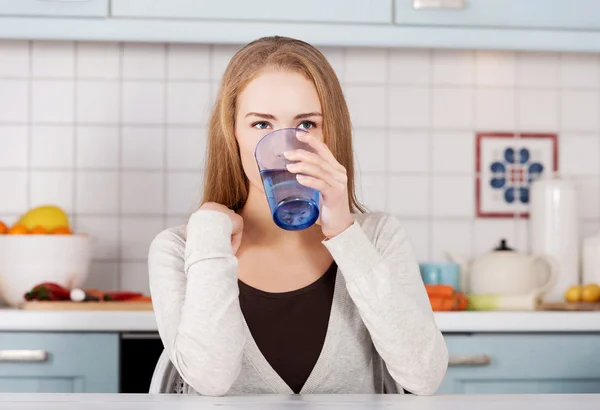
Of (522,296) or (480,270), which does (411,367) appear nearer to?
(522,296)

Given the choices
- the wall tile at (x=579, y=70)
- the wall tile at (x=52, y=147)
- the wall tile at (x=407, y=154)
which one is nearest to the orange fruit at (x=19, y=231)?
the wall tile at (x=52, y=147)

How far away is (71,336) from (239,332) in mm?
912

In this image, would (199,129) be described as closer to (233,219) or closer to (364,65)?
(364,65)

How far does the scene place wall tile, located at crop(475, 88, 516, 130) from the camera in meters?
2.56

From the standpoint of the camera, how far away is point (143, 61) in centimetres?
249

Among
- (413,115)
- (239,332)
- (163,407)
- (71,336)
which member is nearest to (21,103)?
(71,336)

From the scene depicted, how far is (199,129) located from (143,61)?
10.5 inches

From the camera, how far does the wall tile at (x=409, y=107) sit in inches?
100

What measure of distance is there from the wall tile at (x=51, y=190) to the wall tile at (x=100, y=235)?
0.06 meters

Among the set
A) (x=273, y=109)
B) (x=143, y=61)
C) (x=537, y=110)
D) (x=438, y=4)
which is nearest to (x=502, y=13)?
(x=438, y=4)

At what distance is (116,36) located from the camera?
213 cm

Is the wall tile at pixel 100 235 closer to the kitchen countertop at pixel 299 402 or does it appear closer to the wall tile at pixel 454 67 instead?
the wall tile at pixel 454 67

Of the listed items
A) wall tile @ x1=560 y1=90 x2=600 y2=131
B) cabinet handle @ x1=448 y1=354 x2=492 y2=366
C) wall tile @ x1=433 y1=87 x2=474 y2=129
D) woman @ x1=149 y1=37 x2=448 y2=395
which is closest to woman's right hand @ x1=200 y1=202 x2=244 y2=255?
woman @ x1=149 y1=37 x2=448 y2=395

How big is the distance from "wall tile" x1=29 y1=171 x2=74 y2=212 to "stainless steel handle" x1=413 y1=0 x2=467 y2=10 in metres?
1.14
